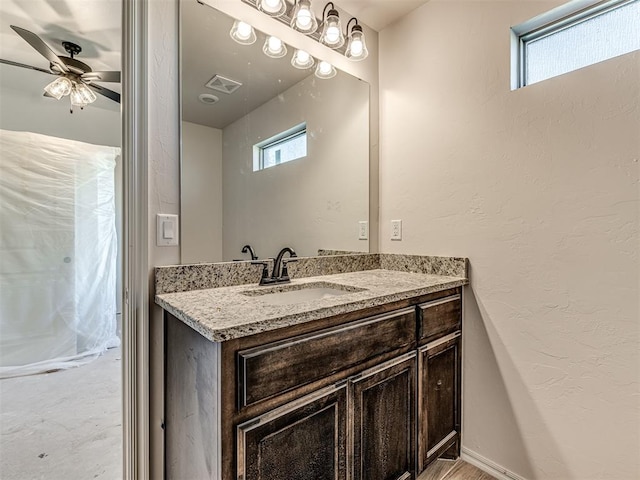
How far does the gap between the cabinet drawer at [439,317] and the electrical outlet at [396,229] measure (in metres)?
0.49

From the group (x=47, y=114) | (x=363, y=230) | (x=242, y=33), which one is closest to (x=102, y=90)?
(x=47, y=114)

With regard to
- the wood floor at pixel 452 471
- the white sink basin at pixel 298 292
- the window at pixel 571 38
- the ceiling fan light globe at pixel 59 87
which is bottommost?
the wood floor at pixel 452 471

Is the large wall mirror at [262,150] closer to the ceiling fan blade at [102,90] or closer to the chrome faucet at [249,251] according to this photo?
the chrome faucet at [249,251]

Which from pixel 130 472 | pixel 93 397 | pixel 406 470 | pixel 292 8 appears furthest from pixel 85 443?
pixel 292 8

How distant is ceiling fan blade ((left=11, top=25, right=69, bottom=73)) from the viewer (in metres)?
1.69

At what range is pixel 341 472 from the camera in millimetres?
1019

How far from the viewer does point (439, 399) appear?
4.64 ft

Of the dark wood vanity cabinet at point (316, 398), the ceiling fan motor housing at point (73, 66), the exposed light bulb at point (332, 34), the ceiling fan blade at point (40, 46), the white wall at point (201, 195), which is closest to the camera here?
the dark wood vanity cabinet at point (316, 398)

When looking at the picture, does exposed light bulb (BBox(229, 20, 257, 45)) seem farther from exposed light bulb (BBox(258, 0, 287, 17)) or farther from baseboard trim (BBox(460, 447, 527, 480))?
baseboard trim (BBox(460, 447, 527, 480))

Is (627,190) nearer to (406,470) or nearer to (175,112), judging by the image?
(406,470)

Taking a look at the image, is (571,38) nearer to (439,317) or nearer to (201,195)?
(439,317)

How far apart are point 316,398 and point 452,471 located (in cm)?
103

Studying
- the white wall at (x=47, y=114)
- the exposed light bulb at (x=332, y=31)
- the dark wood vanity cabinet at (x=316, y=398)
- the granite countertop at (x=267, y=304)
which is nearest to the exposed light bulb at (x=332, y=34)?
the exposed light bulb at (x=332, y=31)

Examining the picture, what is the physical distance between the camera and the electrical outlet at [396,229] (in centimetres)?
183
